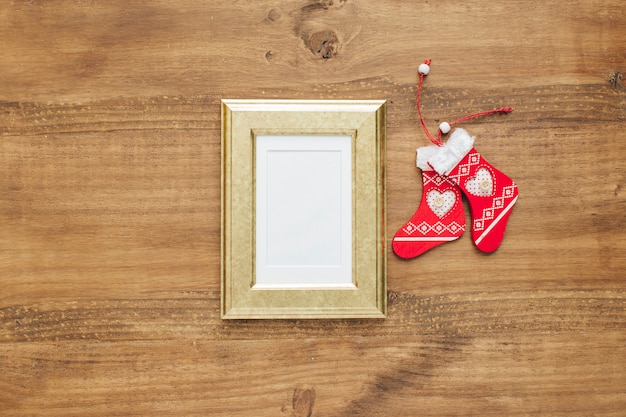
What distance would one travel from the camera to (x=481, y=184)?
2.82 feet

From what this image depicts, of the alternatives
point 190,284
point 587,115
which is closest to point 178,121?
point 190,284

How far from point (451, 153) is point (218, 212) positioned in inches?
18.6

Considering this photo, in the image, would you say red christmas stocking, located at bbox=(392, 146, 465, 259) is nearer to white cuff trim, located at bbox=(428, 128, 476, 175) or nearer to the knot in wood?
white cuff trim, located at bbox=(428, 128, 476, 175)

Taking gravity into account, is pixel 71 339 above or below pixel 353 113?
below

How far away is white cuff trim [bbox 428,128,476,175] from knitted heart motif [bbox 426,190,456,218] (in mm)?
44

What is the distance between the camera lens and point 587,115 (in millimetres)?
879

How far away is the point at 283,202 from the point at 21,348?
1.97 ft

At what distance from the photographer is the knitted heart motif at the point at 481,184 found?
860 mm

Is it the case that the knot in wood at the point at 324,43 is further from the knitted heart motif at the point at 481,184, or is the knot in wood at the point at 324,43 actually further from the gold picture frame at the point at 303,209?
the knitted heart motif at the point at 481,184

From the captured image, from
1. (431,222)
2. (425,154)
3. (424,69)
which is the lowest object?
(431,222)

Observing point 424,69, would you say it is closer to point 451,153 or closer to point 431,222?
point 451,153

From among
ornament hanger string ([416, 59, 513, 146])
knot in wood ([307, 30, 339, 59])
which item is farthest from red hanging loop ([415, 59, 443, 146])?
knot in wood ([307, 30, 339, 59])

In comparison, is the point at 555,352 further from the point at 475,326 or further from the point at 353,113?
the point at 353,113

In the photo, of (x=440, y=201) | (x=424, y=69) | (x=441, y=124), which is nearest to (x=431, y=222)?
(x=440, y=201)
